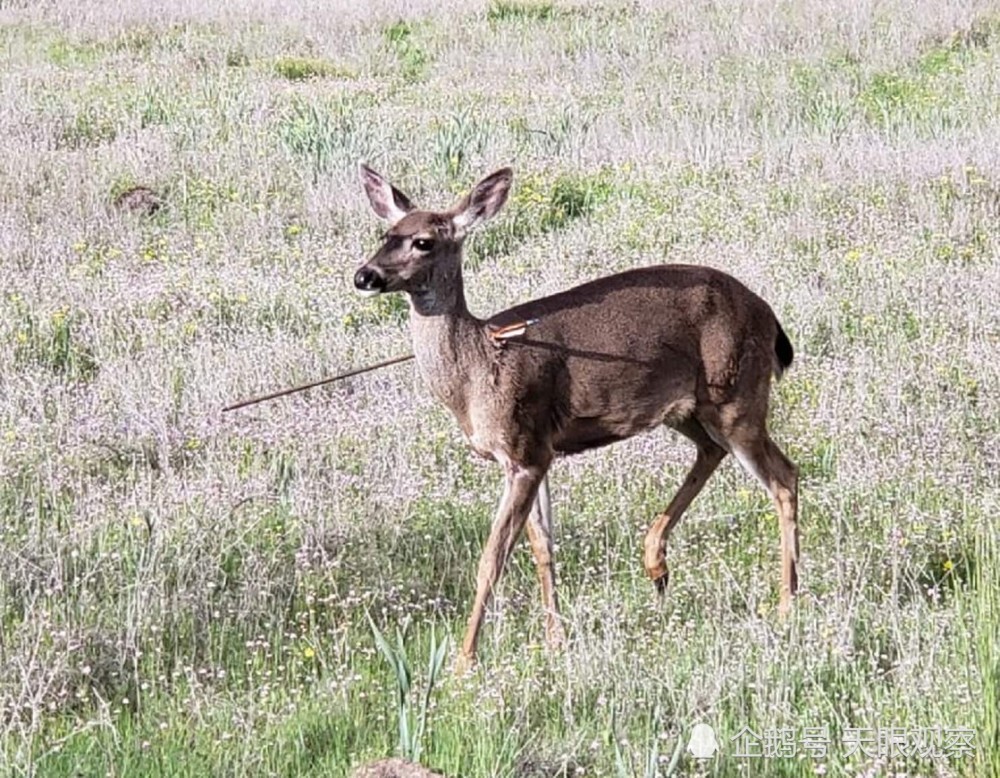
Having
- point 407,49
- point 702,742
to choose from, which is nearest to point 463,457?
point 702,742

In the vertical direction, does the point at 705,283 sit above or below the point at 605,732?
above

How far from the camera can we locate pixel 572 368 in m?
5.83

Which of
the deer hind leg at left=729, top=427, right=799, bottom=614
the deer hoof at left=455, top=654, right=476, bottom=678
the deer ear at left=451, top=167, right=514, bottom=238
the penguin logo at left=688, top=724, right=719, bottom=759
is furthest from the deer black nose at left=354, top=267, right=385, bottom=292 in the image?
the penguin logo at left=688, top=724, right=719, bottom=759

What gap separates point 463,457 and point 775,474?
1.50m

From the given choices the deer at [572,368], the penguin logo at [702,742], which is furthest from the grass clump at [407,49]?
the penguin logo at [702,742]

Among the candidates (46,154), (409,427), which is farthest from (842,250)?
(46,154)

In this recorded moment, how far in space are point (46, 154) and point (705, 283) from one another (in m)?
8.04

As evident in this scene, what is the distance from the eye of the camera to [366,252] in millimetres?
10656

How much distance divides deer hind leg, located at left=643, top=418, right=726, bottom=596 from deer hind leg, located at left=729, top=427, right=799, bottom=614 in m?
0.15

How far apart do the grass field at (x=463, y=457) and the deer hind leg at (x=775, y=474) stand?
0.49 ft

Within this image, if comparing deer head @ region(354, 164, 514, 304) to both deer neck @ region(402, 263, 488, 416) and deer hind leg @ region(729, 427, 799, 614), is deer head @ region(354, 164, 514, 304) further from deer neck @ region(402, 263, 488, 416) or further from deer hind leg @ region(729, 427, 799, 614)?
deer hind leg @ region(729, 427, 799, 614)

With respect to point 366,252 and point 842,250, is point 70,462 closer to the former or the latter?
point 366,252

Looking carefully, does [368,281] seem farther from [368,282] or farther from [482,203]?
[482,203]

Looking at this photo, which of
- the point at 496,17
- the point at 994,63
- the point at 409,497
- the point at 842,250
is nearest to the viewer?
the point at 409,497
